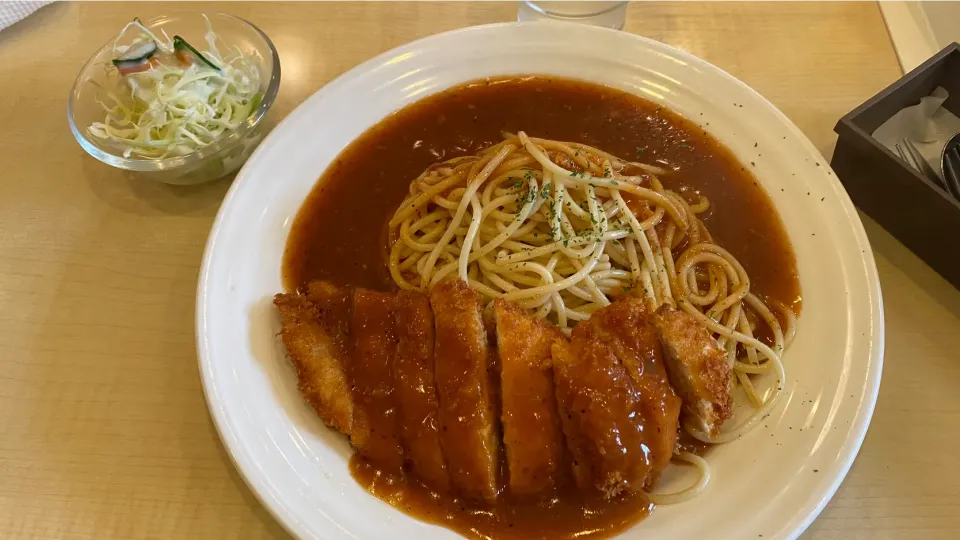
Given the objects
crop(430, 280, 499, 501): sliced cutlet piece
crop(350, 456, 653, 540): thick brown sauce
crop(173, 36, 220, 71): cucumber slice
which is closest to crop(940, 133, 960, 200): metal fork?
crop(350, 456, 653, 540): thick brown sauce

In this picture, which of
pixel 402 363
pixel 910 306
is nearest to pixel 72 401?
A: pixel 402 363

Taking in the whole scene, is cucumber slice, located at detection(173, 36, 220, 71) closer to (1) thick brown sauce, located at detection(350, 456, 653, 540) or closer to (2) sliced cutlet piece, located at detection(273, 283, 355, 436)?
(2) sliced cutlet piece, located at detection(273, 283, 355, 436)

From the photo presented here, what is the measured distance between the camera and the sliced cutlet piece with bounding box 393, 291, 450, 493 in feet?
6.21

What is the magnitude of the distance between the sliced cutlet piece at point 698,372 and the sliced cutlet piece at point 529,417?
0.38m

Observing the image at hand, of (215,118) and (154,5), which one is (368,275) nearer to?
(215,118)

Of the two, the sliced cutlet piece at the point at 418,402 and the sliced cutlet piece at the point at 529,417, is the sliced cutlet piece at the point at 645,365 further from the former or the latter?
the sliced cutlet piece at the point at 418,402

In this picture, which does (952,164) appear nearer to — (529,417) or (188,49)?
(529,417)

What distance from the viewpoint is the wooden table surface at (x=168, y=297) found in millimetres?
2055

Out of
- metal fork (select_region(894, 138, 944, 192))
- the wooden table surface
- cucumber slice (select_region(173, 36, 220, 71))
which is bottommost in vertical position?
the wooden table surface

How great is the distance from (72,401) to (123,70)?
4.27 ft

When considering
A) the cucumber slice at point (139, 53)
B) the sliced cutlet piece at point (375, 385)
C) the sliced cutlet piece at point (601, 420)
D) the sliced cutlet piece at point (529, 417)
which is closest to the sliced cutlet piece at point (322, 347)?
the sliced cutlet piece at point (375, 385)

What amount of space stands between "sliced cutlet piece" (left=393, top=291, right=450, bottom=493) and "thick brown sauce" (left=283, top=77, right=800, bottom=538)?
18 centimetres

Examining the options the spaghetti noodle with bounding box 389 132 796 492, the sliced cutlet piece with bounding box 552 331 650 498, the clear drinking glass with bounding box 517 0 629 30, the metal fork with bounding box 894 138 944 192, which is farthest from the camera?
the clear drinking glass with bounding box 517 0 629 30

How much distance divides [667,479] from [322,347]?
114 cm
